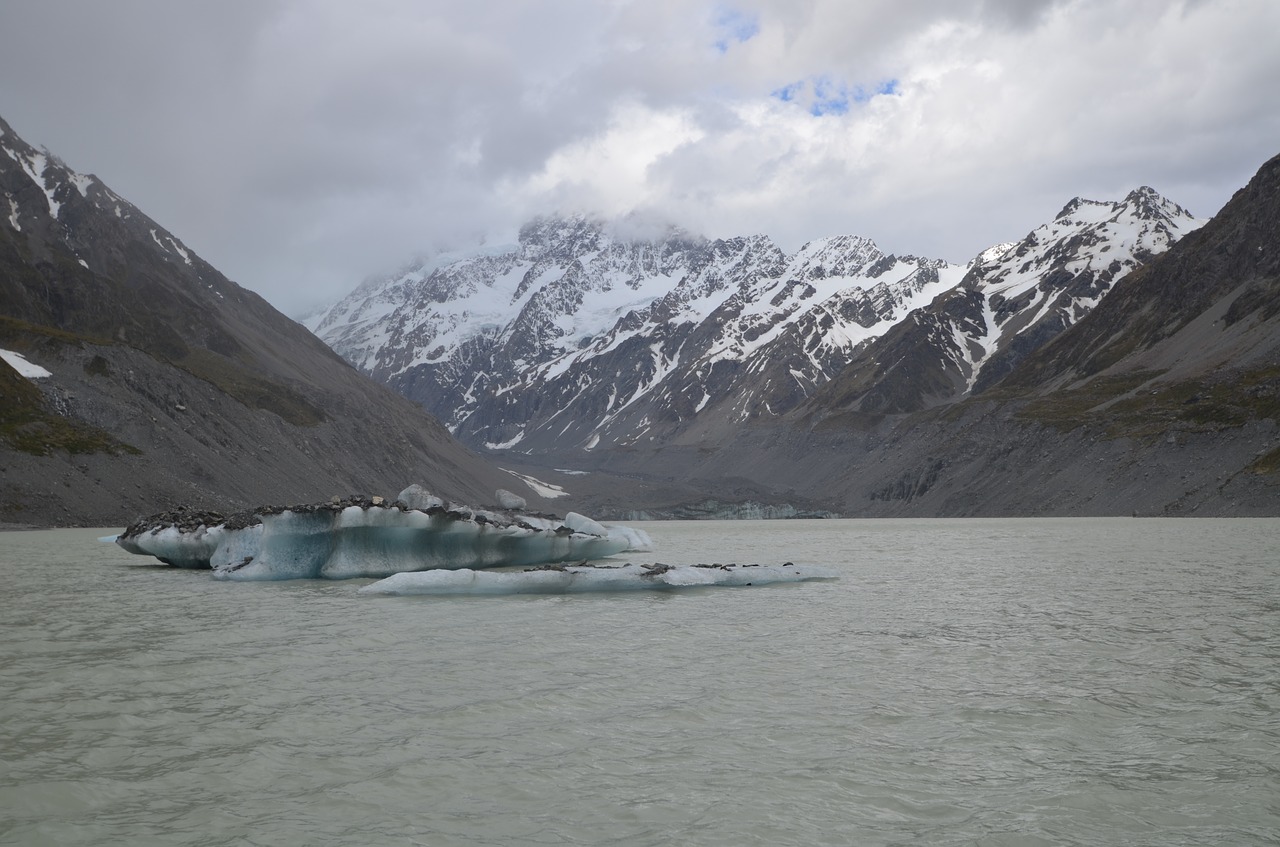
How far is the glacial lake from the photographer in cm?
1006

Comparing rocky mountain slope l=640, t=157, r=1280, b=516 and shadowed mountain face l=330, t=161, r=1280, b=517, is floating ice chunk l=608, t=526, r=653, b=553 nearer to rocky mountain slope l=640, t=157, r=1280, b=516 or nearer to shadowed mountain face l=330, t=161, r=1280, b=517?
rocky mountain slope l=640, t=157, r=1280, b=516

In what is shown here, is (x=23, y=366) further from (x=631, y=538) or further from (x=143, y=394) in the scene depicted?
(x=631, y=538)

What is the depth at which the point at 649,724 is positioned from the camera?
13.8 m

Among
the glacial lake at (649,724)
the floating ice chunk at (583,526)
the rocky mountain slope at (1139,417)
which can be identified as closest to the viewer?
the glacial lake at (649,724)

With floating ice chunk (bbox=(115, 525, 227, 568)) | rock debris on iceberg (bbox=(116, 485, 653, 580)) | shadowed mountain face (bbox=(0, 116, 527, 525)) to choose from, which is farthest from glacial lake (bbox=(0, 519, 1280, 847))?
shadowed mountain face (bbox=(0, 116, 527, 525))

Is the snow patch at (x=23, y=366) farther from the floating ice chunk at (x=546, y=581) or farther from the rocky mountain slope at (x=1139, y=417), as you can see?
the rocky mountain slope at (x=1139, y=417)

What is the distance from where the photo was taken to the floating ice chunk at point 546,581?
31.0 meters

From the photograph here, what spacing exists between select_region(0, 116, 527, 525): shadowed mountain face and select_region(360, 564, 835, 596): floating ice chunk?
61.6m

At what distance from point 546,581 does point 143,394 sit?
92203mm

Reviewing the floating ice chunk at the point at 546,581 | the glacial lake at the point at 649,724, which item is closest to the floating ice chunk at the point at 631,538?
the floating ice chunk at the point at 546,581

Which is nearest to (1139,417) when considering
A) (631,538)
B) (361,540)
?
(631,538)

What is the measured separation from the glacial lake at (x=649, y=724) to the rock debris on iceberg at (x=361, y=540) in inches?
328

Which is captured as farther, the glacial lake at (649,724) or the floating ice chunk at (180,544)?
the floating ice chunk at (180,544)

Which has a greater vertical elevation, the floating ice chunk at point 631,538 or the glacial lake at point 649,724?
the floating ice chunk at point 631,538
